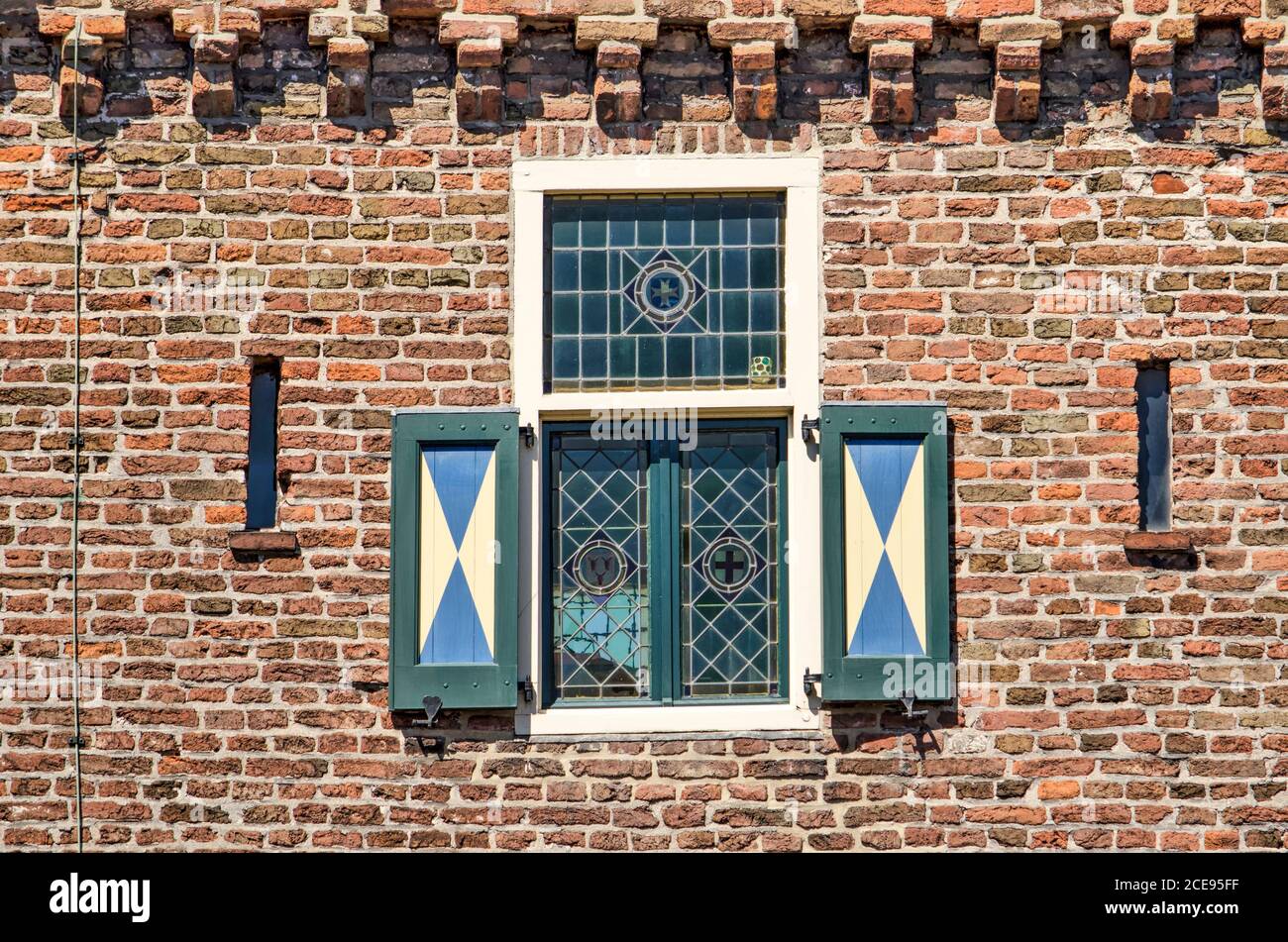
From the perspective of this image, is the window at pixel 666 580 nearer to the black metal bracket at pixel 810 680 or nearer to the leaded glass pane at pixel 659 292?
the black metal bracket at pixel 810 680

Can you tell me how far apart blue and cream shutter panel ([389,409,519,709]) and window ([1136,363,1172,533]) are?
2.70 metres

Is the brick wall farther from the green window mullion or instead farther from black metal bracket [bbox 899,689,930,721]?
the green window mullion

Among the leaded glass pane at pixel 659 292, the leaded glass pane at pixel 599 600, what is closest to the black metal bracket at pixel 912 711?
the leaded glass pane at pixel 599 600

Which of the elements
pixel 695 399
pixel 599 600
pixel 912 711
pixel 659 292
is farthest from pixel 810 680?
pixel 659 292

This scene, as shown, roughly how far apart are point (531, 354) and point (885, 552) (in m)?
1.73

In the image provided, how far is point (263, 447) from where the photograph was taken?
21.7ft

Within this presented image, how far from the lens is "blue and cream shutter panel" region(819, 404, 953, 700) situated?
6414 millimetres

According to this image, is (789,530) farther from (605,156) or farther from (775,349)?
(605,156)

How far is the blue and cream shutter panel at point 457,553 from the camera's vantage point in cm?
639

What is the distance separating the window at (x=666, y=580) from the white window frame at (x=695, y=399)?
92mm

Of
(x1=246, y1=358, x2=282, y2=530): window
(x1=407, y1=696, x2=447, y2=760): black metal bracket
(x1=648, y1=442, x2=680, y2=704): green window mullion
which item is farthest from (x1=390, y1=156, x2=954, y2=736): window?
(x1=246, y1=358, x2=282, y2=530): window

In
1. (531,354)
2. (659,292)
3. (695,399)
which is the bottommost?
(695,399)

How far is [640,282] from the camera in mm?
6727

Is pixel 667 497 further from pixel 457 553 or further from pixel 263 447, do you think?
pixel 263 447
